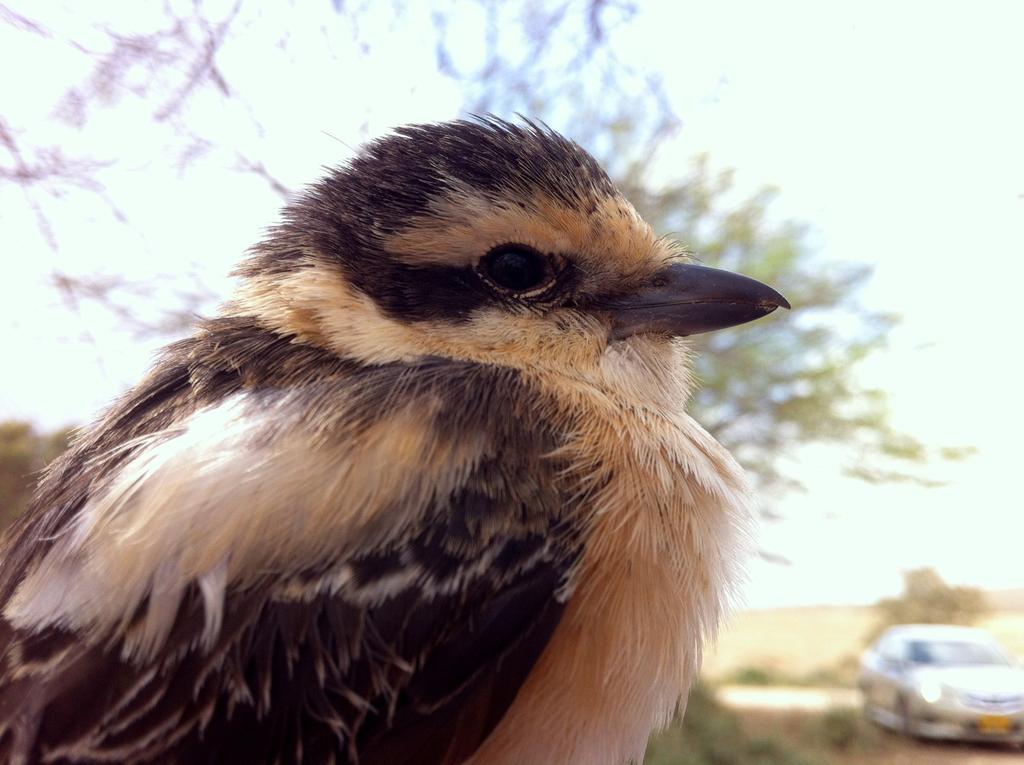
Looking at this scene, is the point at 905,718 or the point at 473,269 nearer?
the point at 473,269

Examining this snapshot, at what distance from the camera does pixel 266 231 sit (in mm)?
944

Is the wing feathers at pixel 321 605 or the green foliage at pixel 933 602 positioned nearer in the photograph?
the wing feathers at pixel 321 605

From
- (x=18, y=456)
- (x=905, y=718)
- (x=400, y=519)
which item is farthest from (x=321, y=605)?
(x=905, y=718)

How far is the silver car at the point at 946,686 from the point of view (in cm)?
342

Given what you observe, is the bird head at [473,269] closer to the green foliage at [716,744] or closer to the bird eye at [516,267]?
the bird eye at [516,267]

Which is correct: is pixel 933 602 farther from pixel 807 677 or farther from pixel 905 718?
pixel 905 718

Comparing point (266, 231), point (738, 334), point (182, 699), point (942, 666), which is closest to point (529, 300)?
point (266, 231)

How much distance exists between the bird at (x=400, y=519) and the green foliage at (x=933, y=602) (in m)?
5.86

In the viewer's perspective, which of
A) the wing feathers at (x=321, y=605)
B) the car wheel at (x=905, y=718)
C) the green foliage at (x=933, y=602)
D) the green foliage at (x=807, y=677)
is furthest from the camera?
the green foliage at (x=807, y=677)

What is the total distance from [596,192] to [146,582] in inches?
24.9

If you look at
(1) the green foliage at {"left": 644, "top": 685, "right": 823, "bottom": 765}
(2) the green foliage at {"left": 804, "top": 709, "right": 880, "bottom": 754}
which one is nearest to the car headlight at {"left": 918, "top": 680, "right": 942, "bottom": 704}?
(2) the green foliage at {"left": 804, "top": 709, "right": 880, "bottom": 754}

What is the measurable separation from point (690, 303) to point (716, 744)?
4907 mm

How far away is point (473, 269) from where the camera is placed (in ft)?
2.67

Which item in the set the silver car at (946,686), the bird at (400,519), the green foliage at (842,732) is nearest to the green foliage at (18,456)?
the bird at (400,519)
